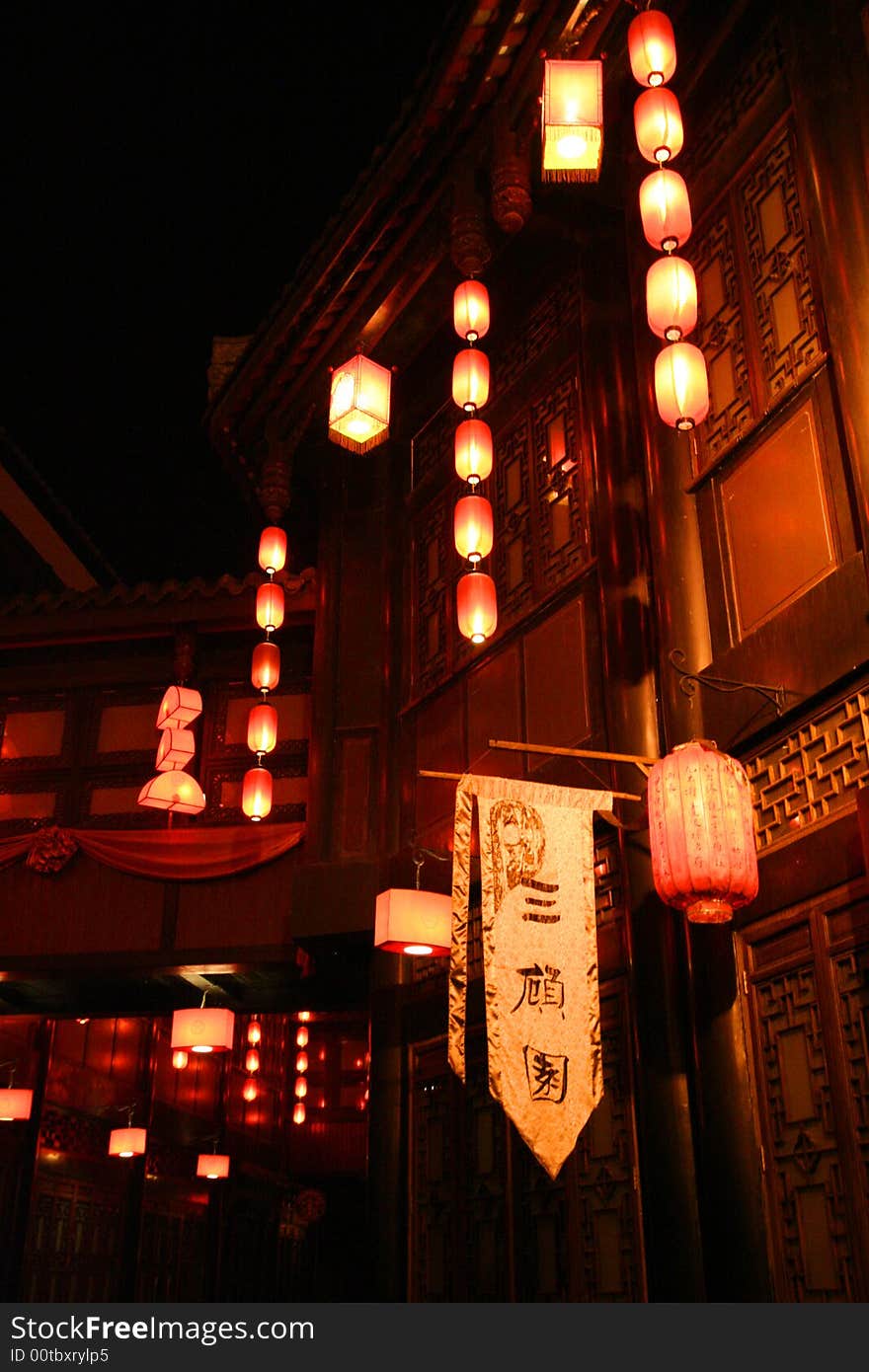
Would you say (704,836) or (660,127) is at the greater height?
(660,127)

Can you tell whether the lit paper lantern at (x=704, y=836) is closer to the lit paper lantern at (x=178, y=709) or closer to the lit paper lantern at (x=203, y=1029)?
the lit paper lantern at (x=178, y=709)

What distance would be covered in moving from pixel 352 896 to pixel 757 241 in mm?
5520

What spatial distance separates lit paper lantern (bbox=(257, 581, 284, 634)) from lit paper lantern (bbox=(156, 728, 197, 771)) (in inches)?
49.1

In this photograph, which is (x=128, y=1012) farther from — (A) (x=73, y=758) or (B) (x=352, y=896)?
(B) (x=352, y=896)

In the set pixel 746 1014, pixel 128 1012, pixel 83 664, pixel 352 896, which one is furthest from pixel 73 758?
pixel 746 1014

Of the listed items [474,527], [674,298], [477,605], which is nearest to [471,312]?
[474,527]

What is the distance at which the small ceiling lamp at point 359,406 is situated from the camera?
28.2ft

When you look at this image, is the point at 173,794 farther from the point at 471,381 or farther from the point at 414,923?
the point at 471,381

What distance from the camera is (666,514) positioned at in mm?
7039

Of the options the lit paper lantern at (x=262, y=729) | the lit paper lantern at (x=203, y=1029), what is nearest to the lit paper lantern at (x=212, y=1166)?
the lit paper lantern at (x=203, y=1029)

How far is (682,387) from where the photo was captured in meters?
6.27

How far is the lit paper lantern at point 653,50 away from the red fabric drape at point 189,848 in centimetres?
656

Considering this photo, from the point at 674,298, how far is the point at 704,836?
2.93 m

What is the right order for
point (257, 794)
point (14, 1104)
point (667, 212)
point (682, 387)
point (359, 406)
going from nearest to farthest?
1. point (682, 387)
2. point (667, 212)
3. point (359, 406)
4. point (257, 794)
5. point (14, 1104)
